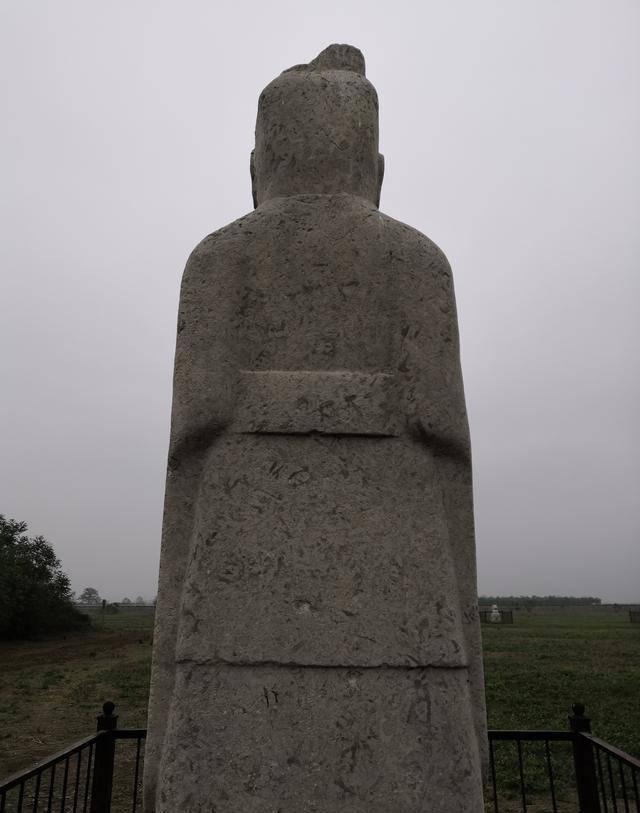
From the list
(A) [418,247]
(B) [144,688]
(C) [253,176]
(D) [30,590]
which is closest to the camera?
(A) [418,247]

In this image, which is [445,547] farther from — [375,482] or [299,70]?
[299,70]

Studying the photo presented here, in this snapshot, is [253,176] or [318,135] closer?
[318,135]

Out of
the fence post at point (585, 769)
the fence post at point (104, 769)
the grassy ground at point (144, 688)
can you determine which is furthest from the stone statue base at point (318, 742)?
the grassy ground at point (144, 688)

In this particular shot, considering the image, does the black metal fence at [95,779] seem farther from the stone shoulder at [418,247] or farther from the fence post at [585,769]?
the stone shoulder at [418,247]

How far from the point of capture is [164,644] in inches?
86.4

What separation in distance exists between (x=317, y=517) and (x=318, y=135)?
1.57 meters

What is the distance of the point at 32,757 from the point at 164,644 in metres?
9.29

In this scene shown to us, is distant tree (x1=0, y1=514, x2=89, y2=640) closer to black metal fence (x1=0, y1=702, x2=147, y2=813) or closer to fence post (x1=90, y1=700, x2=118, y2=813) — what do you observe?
black metal fence (x1=0, y1=702, x2=147, y2=813)

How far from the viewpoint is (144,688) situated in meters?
15.4

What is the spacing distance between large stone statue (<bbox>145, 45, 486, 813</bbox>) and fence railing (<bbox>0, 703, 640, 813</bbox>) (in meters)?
1.60

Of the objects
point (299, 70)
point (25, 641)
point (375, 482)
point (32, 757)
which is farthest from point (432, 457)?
point (25, 641)

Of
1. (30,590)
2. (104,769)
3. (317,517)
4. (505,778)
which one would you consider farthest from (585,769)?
(30,590)

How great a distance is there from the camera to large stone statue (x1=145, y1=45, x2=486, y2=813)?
199cm

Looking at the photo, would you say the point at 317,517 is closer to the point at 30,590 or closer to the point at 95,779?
the point at 95,779
